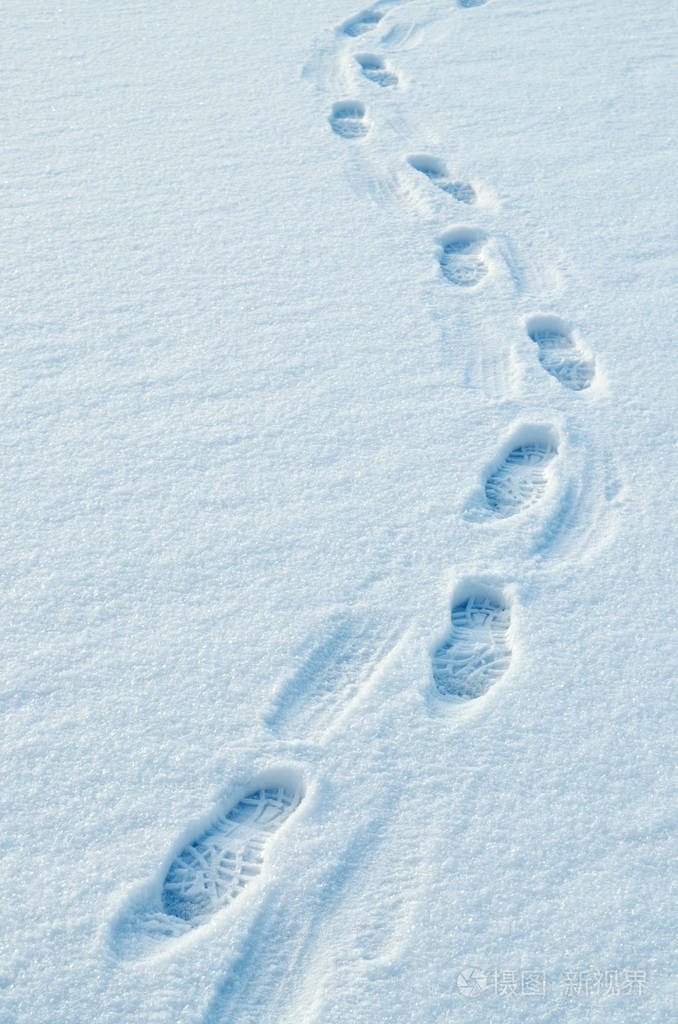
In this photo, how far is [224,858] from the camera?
1.11 m

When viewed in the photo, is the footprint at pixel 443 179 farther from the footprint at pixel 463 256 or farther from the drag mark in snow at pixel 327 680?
the drag mark in snow at pixel 327 680

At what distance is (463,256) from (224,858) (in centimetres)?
128

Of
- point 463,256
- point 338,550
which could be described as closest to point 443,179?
point 463,256

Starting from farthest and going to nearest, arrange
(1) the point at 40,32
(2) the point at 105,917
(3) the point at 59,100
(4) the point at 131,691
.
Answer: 1. (1) the point at 40,32
2. (3) the point at 59,100
3. (4) the point at 131,691
4. (2) the point at 105,917

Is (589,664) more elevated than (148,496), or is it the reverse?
(148,496)

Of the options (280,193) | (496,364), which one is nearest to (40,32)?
(280,193)

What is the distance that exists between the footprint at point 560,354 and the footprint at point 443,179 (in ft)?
1.42

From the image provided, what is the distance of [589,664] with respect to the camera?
126cm

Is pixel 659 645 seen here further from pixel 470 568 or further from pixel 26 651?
pixel 26 651

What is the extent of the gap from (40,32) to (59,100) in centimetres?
45

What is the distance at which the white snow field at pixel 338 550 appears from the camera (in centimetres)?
104

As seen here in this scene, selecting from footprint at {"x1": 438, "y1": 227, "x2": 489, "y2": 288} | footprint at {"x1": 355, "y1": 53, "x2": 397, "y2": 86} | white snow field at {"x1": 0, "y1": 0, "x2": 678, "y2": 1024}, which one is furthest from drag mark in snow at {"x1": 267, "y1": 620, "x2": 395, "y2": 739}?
footprint at {"x1": 355, "y1": 53, "x2": 397, "y2": 86}

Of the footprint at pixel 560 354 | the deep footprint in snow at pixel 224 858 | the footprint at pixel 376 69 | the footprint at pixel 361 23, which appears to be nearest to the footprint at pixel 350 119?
the footprint at pixel 376 69

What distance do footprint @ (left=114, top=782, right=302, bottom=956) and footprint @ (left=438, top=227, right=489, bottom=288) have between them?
111cm
